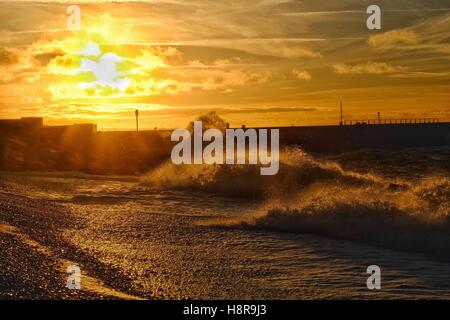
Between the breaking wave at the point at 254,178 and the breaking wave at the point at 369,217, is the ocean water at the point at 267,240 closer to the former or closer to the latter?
the breaking wave at the point at 369,217

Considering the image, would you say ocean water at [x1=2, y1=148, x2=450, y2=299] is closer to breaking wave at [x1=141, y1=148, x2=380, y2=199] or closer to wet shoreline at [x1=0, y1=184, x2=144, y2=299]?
wet shoreline at [x1=0, y1=184, x2=144, y2=299]

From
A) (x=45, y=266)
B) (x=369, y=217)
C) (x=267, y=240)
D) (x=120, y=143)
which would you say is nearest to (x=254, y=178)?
(x=369, y=217)

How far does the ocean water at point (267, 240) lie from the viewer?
30.3 ft

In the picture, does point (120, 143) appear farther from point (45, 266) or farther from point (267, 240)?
point (45, 266)

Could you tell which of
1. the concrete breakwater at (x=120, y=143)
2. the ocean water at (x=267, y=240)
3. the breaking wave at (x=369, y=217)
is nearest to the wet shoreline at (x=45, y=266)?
the ocean water at (x=267, y=240)

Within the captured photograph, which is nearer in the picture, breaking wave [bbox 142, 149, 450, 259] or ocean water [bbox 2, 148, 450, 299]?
ocean water [bbox 2, 148, 450, 299]

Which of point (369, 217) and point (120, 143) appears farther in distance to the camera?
point (120, 143)

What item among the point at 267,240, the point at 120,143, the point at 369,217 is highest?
the point at 120,143

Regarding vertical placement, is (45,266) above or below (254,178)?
below

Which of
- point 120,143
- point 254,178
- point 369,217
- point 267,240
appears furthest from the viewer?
point 120,143

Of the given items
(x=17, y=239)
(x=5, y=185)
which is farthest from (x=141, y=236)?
(x=5, y=185)

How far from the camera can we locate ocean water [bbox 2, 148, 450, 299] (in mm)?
9250

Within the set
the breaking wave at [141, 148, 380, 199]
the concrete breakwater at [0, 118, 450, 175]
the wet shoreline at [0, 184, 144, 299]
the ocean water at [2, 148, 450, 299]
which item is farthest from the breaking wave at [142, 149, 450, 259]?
the concrete breakwater at [0, 118, 450, 175]

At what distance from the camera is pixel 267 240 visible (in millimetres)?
13336
